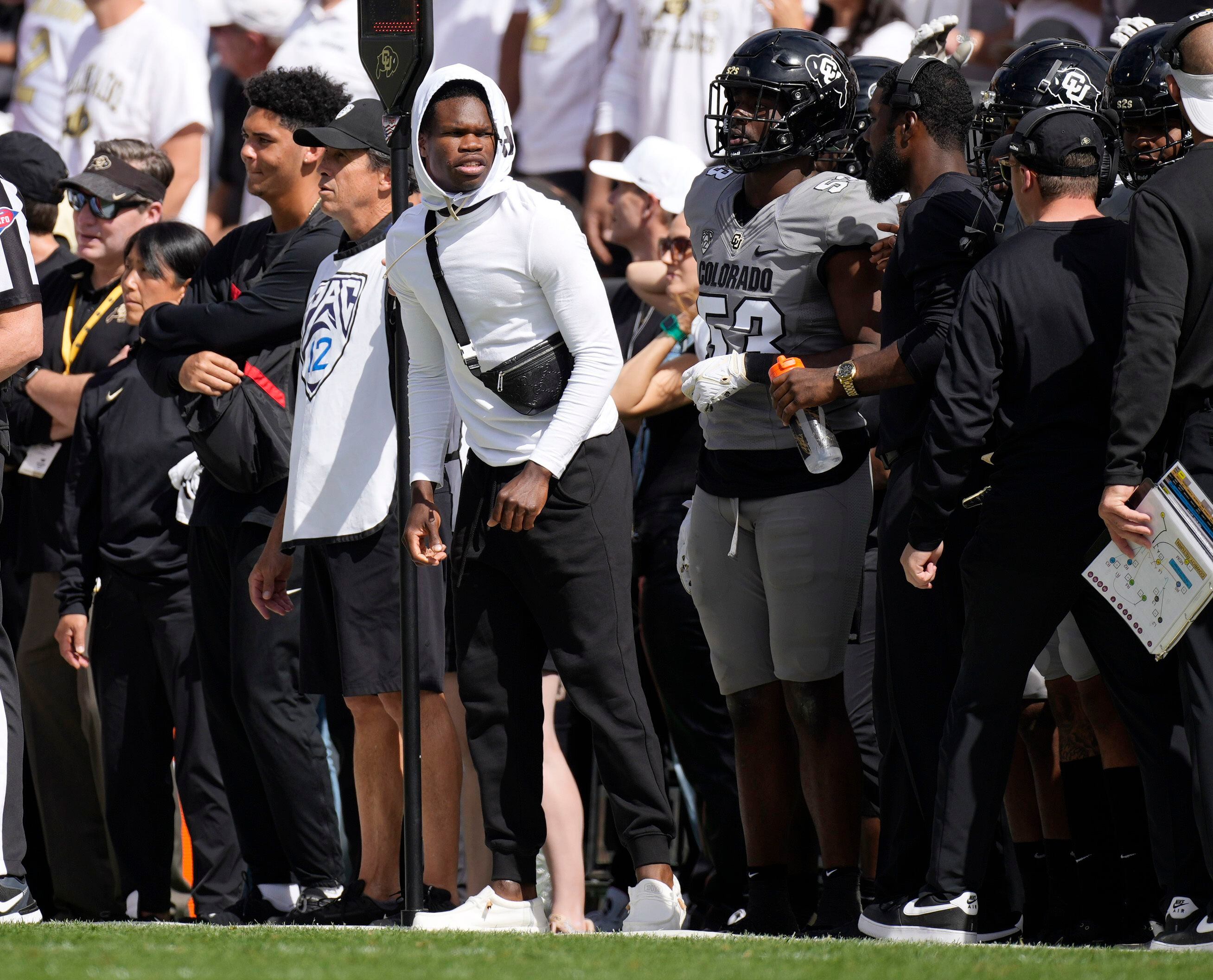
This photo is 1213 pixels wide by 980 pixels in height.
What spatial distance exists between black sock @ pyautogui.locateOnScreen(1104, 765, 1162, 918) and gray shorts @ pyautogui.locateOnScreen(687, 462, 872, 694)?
0.81m

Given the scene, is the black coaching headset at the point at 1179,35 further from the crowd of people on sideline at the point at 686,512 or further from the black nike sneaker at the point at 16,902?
the black nike sneaker at the point at 16,902

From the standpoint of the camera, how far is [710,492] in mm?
5160

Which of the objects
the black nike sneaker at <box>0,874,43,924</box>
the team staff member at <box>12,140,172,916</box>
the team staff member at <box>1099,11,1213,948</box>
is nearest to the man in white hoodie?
the black nike sneaker at <box>0,874,43,924</box>

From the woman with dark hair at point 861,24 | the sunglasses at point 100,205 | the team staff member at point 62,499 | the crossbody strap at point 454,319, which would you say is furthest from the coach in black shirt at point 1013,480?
the sunglasses at point 100,205

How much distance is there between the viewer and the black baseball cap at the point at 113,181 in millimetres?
7168

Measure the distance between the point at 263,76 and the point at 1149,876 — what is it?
12.8ft

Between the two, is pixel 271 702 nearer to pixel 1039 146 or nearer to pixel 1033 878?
pixel 1033 878

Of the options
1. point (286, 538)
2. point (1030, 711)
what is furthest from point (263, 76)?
point (1030, 711)

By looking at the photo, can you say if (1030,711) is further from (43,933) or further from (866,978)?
(43,933)

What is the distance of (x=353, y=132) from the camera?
221 inches

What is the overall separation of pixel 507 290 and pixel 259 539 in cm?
145

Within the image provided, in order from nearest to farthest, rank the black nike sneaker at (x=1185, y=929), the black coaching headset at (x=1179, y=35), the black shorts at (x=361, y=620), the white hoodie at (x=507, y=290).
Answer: the black nike sneaker at (x=1185, y=929), the black coaching headset at (x=1179, y=35), the white hoodie at (x=507, y=290), the black shorts at (x=361, y=620)

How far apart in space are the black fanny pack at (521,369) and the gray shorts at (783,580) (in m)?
0.63

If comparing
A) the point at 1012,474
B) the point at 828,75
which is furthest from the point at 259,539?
the point at 1012,474
